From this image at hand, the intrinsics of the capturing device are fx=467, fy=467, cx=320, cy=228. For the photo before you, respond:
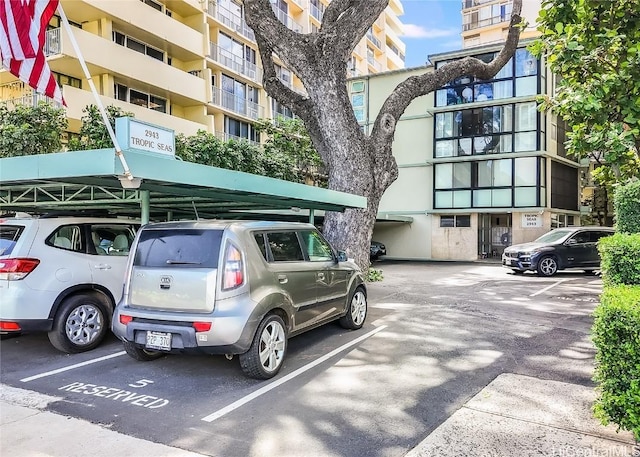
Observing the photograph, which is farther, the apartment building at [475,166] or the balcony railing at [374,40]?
the balcony railing at [374,40]

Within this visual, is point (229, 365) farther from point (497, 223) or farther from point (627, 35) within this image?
point (497, 223)

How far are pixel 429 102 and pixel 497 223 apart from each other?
7898 mm

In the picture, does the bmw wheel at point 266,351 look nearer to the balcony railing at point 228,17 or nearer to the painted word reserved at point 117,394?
the painted word reserved at point 117,394

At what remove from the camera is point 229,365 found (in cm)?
543

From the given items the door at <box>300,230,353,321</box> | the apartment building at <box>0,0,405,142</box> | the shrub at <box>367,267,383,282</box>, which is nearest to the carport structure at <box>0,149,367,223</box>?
the door at <box>300,230,353,321</box>

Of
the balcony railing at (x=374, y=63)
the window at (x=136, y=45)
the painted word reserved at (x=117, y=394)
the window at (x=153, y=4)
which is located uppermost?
the balcony railing at (x=374, y=63)

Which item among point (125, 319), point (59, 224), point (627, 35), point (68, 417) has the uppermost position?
point (627, 35)

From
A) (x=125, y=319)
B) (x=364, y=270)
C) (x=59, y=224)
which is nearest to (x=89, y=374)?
(x=125, y=319)

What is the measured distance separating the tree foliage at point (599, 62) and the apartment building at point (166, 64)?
16.5 m

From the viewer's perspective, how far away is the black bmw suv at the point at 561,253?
1573 cm

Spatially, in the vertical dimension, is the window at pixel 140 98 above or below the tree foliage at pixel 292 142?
above

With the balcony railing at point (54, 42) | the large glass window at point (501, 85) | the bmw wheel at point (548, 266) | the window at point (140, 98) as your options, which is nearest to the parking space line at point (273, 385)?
the bmw wheel at point (548, 266)

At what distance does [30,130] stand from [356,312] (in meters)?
11.6

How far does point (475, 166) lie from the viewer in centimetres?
2441
